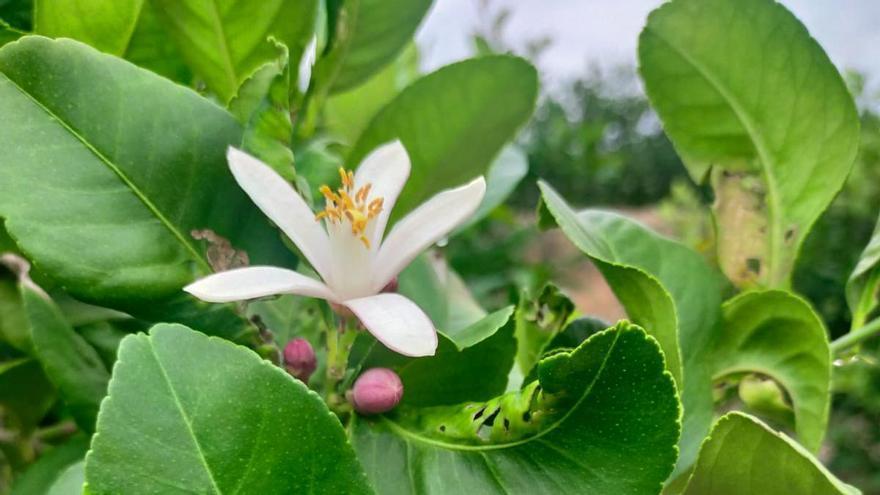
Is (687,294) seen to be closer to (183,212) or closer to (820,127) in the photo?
(820,127)

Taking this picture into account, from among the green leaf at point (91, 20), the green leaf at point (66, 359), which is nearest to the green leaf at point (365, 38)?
the green leaf at point (91, 20)

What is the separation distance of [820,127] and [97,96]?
408mm

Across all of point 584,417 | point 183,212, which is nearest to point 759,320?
point 584,417

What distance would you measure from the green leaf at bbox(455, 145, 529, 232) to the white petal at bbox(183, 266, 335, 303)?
0.29 metres

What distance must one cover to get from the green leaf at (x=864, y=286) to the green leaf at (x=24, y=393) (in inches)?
20.4

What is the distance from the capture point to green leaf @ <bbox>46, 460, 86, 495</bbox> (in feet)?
1.29

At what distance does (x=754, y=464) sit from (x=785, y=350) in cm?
14

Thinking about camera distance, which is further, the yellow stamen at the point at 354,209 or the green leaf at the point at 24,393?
the green leaf at the point at 24,393

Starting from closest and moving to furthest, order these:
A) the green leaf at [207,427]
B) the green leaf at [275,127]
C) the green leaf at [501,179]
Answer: the green leaf at [207,427]
the green leaf at [275,127]
the green leaf at [501,179]

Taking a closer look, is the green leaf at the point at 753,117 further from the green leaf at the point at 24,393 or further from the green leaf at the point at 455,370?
the green leaf at the point at 24,393

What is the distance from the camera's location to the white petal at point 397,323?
0.36 m

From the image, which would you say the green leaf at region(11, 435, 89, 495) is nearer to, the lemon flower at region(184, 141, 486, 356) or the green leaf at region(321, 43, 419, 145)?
the lemon flower at region(184, 141, 486, 356)

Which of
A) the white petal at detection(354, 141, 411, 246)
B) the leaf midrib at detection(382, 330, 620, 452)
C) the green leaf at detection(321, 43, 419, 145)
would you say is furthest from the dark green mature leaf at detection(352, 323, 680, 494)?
the green leaf at detection(321, 43, 419, 145)

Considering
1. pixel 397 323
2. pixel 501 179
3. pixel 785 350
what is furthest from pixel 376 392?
pixel 501 179
